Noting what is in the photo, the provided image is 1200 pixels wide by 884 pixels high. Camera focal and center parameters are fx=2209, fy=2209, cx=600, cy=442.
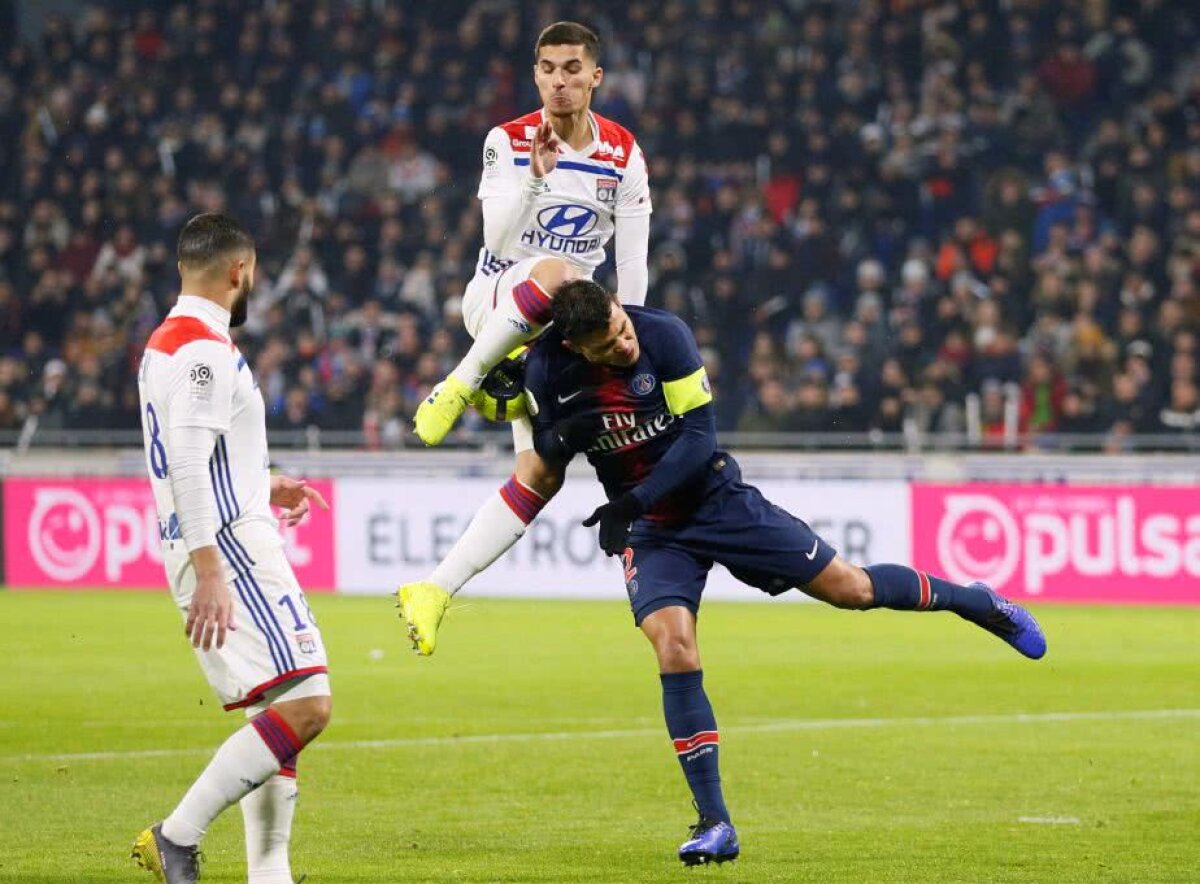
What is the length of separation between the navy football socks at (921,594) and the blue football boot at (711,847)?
Result: 1.41 meters

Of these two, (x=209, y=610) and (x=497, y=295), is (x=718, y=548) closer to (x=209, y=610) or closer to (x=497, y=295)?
(x=497, y=295)

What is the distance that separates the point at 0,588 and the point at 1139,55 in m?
12.9

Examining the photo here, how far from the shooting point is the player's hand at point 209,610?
6.12 m

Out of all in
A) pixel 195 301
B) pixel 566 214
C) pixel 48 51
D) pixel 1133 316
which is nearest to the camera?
pixel 195 301

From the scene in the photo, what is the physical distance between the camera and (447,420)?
26.1 feet

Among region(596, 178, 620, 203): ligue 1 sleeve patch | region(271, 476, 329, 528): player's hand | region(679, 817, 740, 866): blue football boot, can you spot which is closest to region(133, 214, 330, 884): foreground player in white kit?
region(271, 476, 329, 528): player's hand

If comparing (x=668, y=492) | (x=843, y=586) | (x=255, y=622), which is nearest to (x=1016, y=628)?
(x=843, y=586)

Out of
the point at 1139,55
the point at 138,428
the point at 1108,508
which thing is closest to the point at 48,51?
the point at 138,428

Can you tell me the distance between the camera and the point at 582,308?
7375 millimetres

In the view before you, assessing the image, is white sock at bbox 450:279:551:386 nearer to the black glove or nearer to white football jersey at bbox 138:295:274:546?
the black glove

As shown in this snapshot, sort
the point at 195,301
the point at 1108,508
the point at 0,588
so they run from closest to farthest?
the point at 195,301, the point at 1108,508, the point at 0,588

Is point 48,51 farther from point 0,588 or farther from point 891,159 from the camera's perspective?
point 891,159

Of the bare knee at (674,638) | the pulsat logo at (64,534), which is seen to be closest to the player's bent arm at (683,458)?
the bare knee at (674,638)

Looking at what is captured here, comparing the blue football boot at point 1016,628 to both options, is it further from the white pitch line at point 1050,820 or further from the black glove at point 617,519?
the black glove at point 617,519
